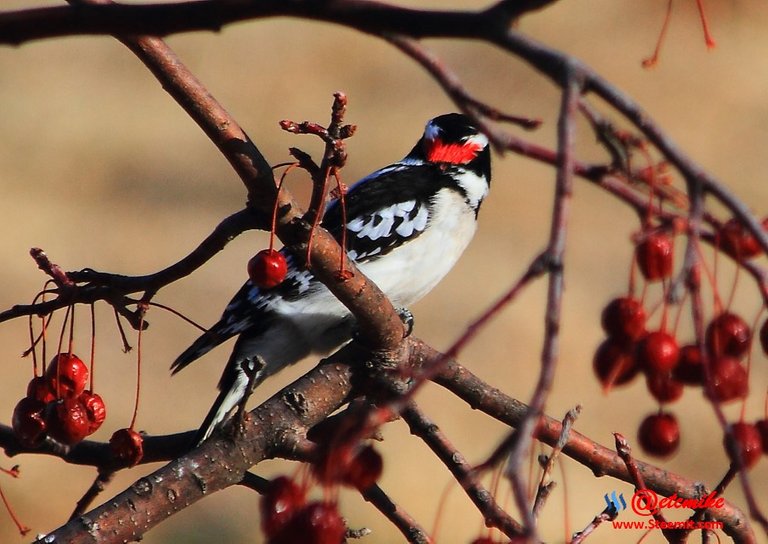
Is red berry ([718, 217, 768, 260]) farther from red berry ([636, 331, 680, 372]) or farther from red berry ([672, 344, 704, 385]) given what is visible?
red berry ([672, 344, 704, 385])

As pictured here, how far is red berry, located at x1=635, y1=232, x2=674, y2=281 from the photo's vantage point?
148cm

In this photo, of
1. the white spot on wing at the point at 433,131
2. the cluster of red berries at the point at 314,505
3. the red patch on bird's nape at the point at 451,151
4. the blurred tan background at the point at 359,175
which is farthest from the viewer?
the blurred tan background at the point at 359,175

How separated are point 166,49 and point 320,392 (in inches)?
37.4

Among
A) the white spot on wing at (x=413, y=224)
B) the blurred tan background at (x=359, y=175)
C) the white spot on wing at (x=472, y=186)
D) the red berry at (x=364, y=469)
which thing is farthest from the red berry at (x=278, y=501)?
the blurred tan background at (x=359, y=175)

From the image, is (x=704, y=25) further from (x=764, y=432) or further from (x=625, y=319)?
(x=764, y=432)

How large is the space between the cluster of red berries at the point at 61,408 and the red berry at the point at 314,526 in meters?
0.93

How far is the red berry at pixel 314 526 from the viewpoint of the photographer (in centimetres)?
136

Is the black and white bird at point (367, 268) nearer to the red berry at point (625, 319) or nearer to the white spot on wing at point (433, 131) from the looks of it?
the white spot on wing at point (433, 131)

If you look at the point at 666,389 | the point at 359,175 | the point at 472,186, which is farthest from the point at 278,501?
the point at 359,175

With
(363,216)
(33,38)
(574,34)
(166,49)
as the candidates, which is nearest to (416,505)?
(363,216)

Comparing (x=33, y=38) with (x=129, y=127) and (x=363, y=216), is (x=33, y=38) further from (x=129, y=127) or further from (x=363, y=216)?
(x=129, y=127)

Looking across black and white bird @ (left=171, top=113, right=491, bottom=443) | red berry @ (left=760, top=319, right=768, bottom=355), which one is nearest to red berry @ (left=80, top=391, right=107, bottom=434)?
red berry @ (left=760, top=319, right=768, bottom=355)

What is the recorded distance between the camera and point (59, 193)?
847 centimetres

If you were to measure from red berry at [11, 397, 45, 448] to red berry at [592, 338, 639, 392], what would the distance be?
3.85 feet
